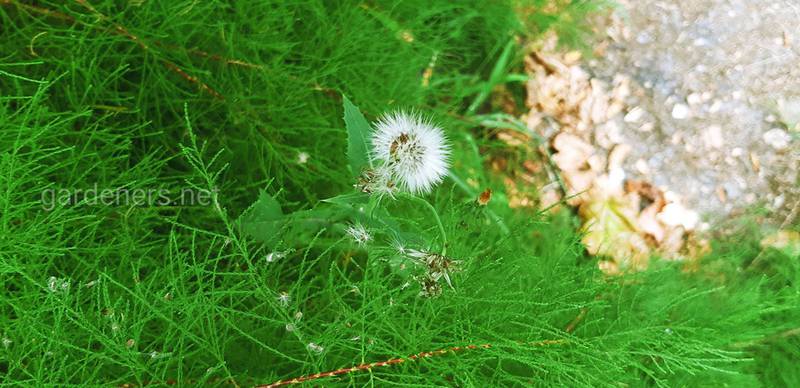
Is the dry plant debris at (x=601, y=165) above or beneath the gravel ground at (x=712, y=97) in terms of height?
beneath

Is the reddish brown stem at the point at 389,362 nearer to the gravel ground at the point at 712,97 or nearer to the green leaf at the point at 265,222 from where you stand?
the green leaf at the point at 265,222

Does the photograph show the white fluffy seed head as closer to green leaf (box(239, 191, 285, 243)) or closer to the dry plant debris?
green leaf (box(239, 191, 285, 243))

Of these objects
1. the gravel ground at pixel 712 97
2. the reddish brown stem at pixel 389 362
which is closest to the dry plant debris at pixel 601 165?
the gravel ground at pixel 712 97

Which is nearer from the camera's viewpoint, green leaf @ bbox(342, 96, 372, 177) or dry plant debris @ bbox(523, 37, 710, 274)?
green leaf @ bbox(342, 96, 372, 177)

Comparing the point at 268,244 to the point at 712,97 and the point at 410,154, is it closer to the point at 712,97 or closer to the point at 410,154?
the point at 410,154

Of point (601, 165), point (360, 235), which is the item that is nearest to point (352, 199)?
point (360, 235)

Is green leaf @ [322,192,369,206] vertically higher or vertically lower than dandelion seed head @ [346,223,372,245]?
higher

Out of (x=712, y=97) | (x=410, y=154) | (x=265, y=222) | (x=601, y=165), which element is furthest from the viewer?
(x=601, y=165)

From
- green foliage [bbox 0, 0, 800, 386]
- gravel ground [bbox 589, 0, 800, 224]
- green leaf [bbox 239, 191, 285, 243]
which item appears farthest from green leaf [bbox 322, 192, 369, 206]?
gravel ground [bbox 589, 0, 800, 224]
